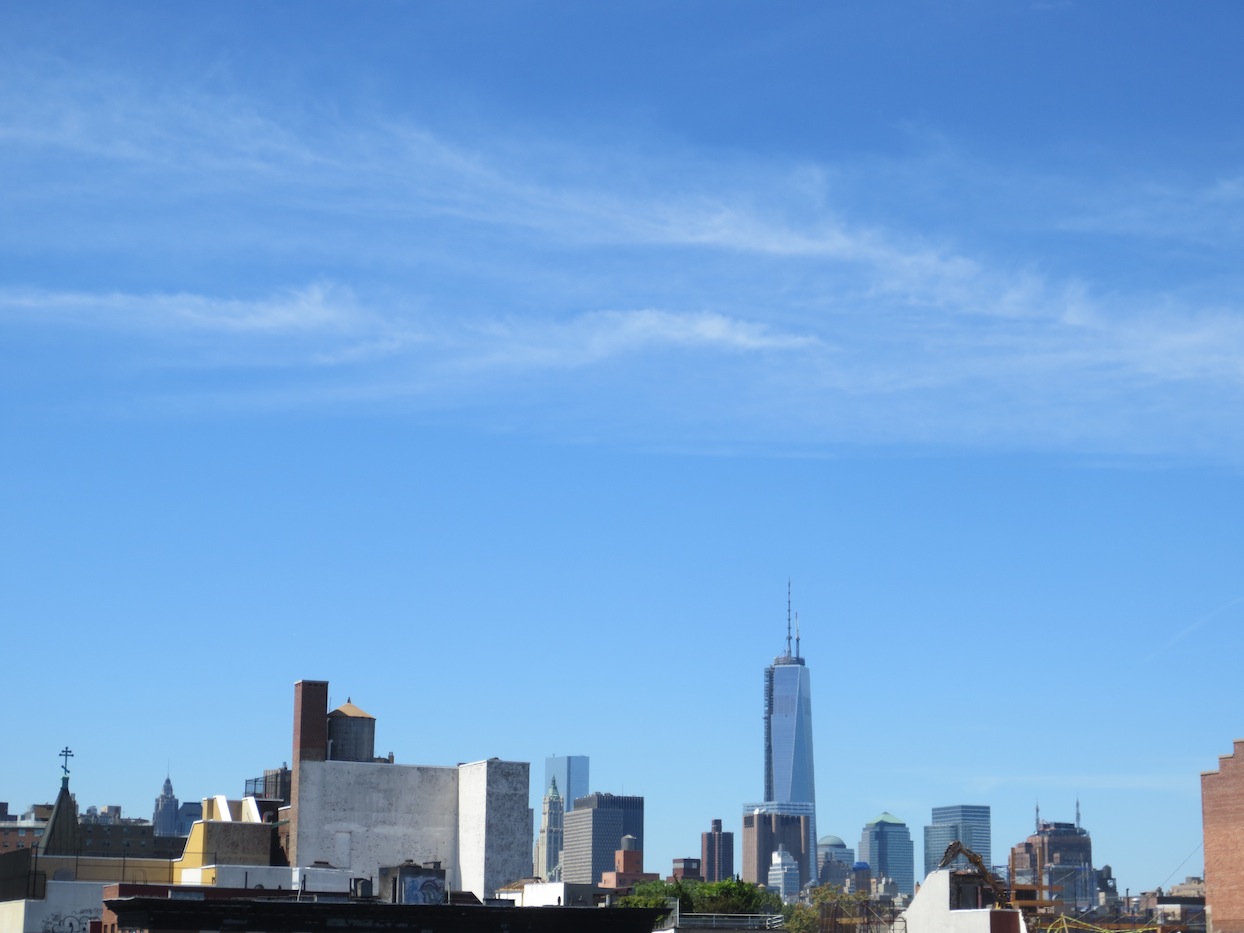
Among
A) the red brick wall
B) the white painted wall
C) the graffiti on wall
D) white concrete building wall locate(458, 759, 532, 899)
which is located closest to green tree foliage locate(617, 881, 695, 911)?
white concrete building wall locate(458, 759, 532, 899)

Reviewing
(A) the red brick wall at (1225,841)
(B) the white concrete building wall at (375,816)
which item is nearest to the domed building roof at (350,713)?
(B) the white concrete building wall at (375,816)

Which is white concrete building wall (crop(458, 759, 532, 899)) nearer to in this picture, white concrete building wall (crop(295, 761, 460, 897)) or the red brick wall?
white concrete building wall (crop(295, 761, 460, 897))

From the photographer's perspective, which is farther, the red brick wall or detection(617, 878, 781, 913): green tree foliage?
detection(617, 878, 781, 913): green tree foliage

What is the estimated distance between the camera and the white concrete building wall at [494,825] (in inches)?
3775

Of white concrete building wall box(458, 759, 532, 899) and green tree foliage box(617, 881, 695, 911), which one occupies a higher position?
white concrete building wall box(458, 759, 532, 899)

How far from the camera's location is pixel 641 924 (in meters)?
64.2

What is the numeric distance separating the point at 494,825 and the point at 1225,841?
3721cm

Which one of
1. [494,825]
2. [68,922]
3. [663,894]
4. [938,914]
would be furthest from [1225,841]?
[663,894]

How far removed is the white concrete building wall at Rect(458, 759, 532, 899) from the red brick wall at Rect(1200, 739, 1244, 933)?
→ 35017mm

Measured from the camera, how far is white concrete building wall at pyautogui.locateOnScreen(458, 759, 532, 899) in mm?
95875

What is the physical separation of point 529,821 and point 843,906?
787 inches

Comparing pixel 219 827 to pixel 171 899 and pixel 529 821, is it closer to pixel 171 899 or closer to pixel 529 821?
pixel 529 821

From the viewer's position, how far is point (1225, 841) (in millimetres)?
84250

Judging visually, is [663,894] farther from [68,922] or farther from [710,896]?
[68,922]
